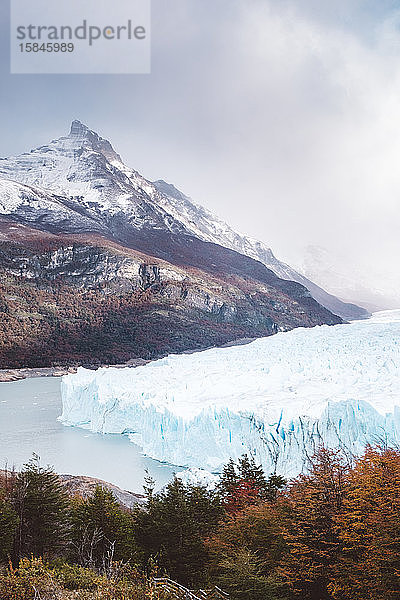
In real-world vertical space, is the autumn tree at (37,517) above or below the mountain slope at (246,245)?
below

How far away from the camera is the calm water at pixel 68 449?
14.7 meters

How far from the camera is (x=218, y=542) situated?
23.6ft

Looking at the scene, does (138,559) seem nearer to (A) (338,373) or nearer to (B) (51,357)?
(A) (338,373)

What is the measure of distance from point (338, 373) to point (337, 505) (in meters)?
10.8

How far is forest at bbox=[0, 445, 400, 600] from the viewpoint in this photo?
17.1 ft

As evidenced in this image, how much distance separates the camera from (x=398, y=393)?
43.8 feet

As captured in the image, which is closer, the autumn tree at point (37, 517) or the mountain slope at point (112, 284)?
the autumn tree at point (37, 517)

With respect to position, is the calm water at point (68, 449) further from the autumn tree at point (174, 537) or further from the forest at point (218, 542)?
the autumn tree at point (174, 537)

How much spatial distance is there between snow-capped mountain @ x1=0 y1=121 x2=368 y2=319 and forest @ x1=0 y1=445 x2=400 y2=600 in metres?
79.7

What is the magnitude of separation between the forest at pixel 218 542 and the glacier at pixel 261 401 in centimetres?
375

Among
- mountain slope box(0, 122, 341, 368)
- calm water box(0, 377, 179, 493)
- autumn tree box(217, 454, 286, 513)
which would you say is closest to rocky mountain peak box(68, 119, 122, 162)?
mountain slope box(0, 122, 341, 368)

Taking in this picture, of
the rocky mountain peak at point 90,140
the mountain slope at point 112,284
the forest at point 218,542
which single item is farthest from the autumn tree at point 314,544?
the rocky mountain peak at point 90,140

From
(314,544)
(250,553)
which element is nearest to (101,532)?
(250,553)

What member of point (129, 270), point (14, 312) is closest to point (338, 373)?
point (14, 312)
